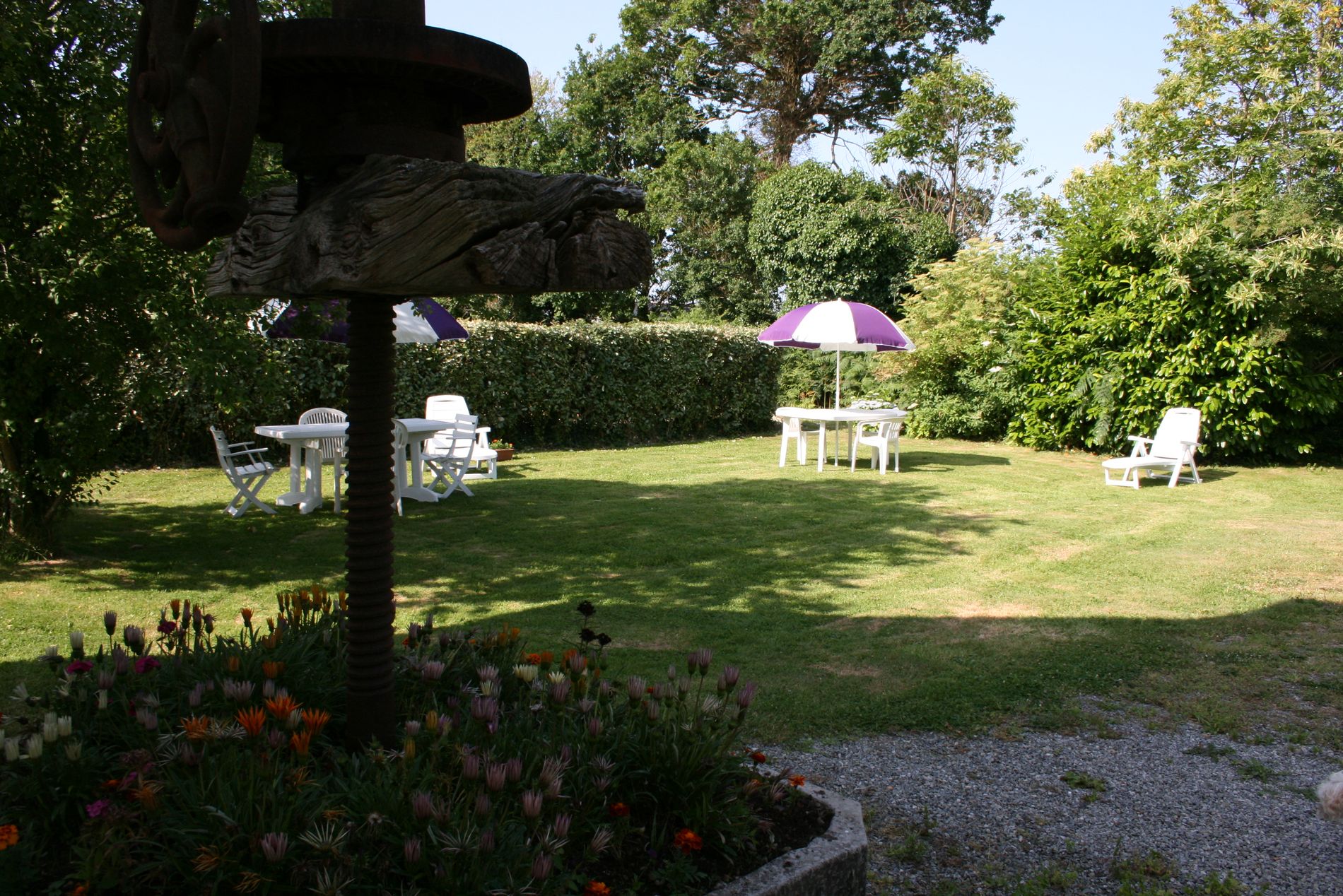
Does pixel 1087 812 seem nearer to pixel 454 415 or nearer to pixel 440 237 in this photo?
pixel 440 237

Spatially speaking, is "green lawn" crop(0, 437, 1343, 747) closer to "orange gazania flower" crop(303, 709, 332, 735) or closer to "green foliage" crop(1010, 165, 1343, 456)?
"orange gazania flower" crop(303, 709, 332, 735)

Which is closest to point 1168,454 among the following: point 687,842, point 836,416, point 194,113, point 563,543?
point 836,416

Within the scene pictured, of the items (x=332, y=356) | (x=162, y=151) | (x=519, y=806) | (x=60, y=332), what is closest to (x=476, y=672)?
(x=519, y=806)

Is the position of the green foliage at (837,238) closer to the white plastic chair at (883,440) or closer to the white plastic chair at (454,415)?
the white plastic chair at (883,440)

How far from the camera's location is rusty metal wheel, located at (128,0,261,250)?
6.25ft

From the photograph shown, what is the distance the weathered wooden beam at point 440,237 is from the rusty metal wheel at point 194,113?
0.14m

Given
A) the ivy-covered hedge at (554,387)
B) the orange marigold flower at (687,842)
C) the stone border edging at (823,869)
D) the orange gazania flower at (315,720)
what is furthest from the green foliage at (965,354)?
the orange gazania flower at (315,720)

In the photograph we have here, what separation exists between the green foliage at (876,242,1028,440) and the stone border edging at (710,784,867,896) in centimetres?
1457

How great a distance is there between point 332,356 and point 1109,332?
11573 mm

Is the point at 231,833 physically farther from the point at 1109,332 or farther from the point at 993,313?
the point at 993,313

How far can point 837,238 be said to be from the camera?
900 inches

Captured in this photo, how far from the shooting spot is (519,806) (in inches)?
91.9

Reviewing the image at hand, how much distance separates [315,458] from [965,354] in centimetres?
1200

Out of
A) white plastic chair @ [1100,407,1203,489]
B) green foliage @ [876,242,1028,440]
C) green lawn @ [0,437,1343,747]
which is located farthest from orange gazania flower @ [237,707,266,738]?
green foliage @ [876,242,1028,440]
